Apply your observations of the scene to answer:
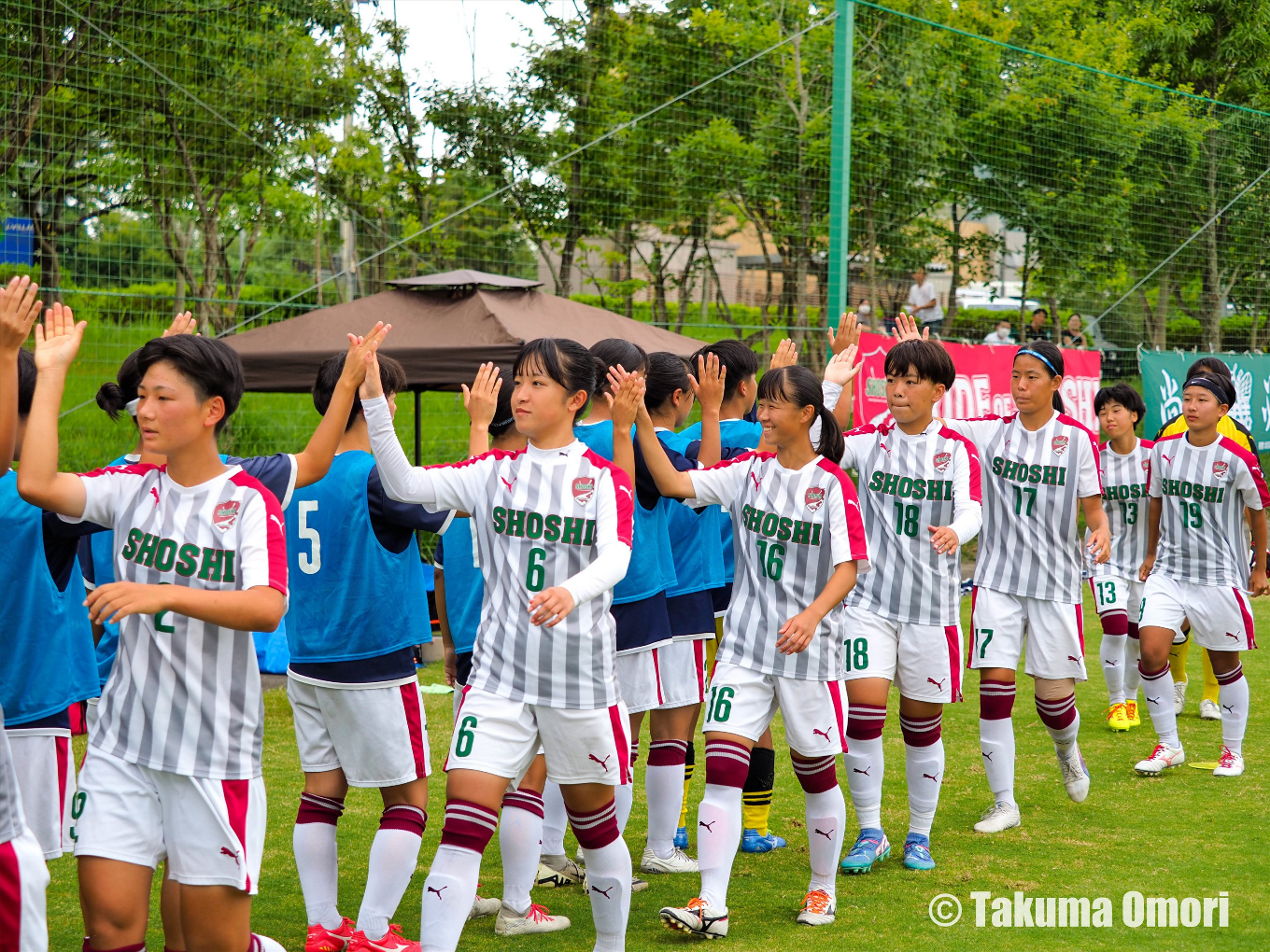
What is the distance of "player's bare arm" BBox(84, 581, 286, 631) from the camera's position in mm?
2498

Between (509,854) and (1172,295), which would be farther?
(1172,295)

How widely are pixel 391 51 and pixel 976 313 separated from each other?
9403 mm

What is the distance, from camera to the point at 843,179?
10352 mm

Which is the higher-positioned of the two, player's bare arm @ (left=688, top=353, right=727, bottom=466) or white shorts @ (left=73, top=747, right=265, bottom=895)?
player's bare arm @ (left=688, top=353, right=727, bottom=466)

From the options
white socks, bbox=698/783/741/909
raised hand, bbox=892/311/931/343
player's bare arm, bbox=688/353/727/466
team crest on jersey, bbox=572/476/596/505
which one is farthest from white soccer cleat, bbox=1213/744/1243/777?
team crest on jersey, bbox=572/476/596/505

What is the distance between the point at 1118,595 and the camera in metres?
7.39

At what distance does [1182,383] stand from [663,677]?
387 inches

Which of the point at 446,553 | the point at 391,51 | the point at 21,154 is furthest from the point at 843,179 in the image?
the point at 446,553

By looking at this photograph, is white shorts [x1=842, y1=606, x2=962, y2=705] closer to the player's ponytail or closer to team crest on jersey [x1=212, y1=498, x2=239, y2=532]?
the player's ponytail

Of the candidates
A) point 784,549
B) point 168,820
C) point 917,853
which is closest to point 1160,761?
point 917,853

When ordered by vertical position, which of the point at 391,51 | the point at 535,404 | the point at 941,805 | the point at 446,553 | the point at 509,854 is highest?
the point at 391,51

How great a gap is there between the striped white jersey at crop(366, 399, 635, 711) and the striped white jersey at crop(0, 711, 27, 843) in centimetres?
127

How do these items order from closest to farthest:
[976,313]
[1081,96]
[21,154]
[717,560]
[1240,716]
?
[717,560], [1240,716], [21,154], [1081,96], [976,313]

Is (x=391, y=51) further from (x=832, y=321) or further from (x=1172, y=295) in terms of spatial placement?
(x=1172, y=295)
